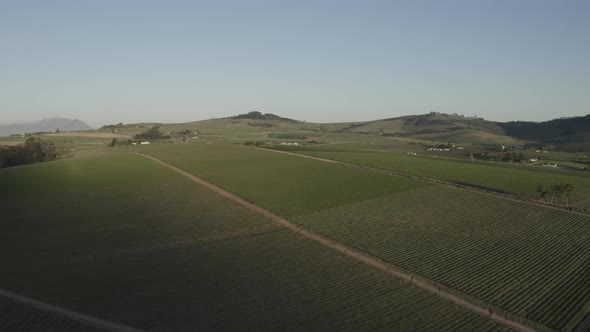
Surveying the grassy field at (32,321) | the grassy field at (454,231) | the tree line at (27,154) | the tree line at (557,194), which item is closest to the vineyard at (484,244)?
the grassy field at (454,231)

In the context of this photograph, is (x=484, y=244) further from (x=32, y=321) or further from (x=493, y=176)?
(x=493, y=176)

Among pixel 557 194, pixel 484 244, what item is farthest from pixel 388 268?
pixel 557 194

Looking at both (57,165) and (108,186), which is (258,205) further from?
(57,165)

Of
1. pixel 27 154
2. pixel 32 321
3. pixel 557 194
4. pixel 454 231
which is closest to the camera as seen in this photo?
pixel 32 321

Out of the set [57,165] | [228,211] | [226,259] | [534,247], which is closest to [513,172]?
[534,247]

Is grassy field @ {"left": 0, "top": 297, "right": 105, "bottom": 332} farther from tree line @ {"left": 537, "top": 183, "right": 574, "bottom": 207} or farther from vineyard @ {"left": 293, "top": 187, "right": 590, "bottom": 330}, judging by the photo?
tree line @ {"left": 537, "top": 183, "right": 574, "bottom": 207}

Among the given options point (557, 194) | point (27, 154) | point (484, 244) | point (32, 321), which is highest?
point (27, 154)

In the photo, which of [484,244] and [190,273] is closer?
[190,273]
